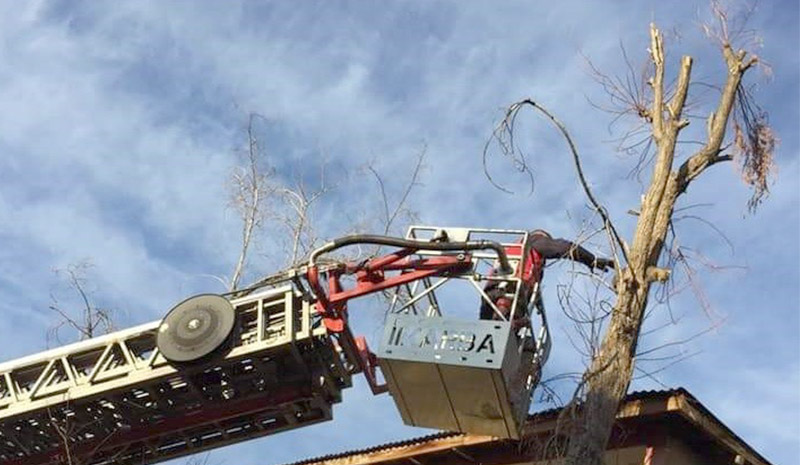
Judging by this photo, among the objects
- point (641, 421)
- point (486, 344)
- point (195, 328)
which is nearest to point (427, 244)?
point (486, 344)

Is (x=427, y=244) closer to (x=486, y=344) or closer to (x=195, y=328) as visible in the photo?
(x=486, y=344)

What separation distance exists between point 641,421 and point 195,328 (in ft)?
17.3

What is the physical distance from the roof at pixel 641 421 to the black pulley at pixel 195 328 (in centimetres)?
290

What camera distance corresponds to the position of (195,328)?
11.1 metres

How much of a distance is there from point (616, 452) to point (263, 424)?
13.7ft

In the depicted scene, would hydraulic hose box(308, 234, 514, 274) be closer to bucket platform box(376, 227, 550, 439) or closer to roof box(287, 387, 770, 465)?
bucket platform box(376, 227, 550, 439)

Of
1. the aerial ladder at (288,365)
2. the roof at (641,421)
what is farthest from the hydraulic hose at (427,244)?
the roof at (641,421)

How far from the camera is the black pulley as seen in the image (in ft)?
35.7

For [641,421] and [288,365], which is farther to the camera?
[641,421]

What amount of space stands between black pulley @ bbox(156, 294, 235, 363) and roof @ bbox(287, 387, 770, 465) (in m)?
2.90

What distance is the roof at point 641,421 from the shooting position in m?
12.5

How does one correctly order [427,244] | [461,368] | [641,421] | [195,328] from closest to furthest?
[461,368], [427,244], [195,328], [641,421]

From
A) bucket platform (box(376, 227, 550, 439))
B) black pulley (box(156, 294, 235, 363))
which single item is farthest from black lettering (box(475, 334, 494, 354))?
black pulley (box(156, 294, 235, 363))

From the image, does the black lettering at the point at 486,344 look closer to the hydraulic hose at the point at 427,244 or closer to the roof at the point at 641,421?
the hydraulic hose at the point at 427,244
